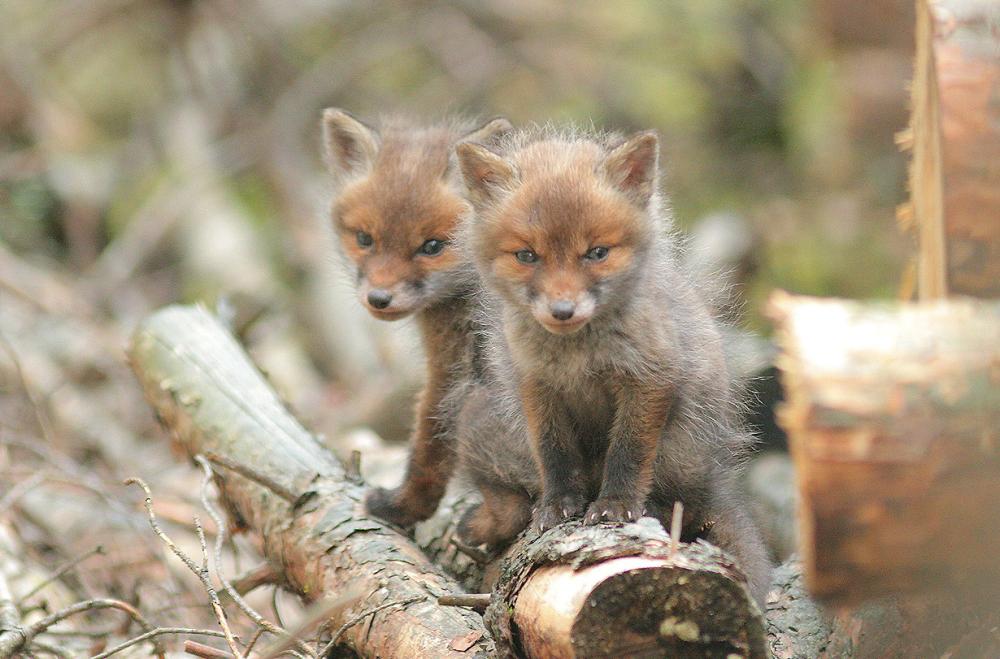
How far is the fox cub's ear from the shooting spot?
4.74m

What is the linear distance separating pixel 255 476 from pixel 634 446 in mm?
1573

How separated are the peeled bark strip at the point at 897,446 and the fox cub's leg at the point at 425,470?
7.29 feet

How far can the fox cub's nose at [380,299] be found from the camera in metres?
4.28

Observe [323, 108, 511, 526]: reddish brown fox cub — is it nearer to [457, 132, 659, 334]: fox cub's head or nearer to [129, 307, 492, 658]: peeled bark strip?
[129, 307, 492, 658]: peeled bark strip

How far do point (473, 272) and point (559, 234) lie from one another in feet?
2.89

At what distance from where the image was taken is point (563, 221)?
3479 millimetres

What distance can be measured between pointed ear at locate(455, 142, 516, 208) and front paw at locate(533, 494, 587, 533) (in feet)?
3.58

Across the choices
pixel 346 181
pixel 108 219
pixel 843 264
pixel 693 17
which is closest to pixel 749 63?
pixel 693 17

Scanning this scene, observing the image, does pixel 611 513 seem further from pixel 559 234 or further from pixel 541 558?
pixel 559 234

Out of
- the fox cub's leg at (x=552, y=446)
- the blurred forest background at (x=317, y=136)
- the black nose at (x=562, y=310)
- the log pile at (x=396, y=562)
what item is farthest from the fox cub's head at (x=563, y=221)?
the blurred forest background at (x=317, y=136)

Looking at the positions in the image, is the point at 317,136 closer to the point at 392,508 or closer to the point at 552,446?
the point at 392,508

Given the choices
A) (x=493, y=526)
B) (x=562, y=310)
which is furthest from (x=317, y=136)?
(x=562, y=310)

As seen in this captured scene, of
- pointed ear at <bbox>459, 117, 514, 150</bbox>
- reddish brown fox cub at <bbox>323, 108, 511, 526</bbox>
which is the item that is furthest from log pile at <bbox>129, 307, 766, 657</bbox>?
pointed ear at <bbox>459, 117, 514, 150</bbox>

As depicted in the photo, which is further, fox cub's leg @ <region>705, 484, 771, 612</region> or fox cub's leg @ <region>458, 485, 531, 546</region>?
fox cub's leg @ <region>458, 485, 531, 546</region>
